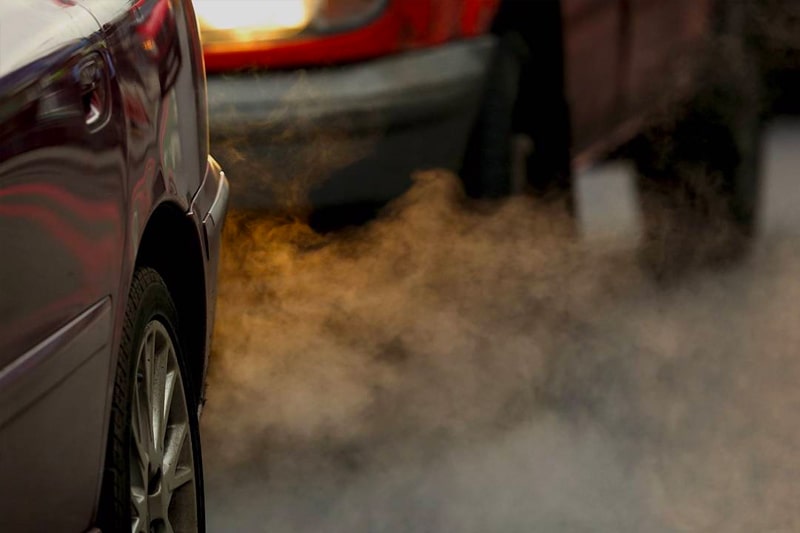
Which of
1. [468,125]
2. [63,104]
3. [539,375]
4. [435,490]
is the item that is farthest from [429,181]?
[63,104]

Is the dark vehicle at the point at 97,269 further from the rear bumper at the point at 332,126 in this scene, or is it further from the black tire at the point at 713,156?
the black tire at the point at 713,156

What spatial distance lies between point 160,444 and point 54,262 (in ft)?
2.33

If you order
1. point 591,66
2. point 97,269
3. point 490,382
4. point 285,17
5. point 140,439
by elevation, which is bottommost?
point 490,382

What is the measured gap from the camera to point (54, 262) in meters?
2.77

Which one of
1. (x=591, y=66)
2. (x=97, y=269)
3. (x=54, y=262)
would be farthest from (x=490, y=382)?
(x=54, y=262)

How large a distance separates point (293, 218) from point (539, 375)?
2.86 ft

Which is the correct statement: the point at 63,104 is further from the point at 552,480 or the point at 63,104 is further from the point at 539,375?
the point at 539,375

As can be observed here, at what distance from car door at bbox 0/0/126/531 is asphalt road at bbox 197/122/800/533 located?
149cm

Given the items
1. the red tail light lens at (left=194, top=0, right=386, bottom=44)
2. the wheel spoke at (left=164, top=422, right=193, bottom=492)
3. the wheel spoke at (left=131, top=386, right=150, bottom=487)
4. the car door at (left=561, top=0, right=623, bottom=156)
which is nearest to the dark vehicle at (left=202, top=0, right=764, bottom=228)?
the red tail light lens at (left=194, top=0, right=386, bottom=44)

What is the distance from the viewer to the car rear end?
222 inches

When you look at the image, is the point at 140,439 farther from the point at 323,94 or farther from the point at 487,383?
the point at 323,94

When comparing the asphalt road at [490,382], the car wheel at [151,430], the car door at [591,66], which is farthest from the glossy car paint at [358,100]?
the car wheel at [151,430]

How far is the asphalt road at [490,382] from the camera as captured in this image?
451 cm

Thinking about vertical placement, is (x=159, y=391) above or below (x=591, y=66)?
above
